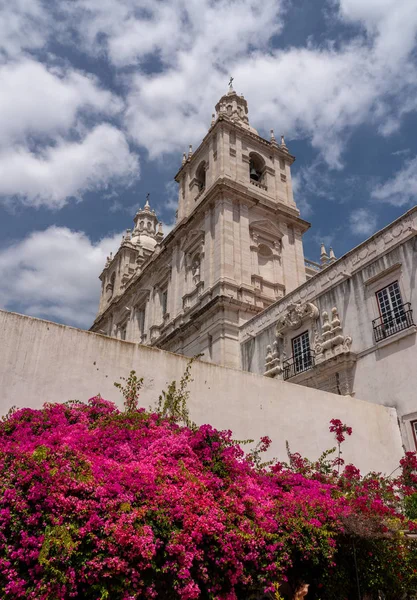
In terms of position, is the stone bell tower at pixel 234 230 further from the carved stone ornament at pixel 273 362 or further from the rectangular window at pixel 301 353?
the rectangular window at pixel 301 353

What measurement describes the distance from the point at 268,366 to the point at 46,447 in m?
12.8

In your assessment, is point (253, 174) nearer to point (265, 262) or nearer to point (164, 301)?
point (265, 262)

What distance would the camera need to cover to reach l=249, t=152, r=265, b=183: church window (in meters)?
27.9

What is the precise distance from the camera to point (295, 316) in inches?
665

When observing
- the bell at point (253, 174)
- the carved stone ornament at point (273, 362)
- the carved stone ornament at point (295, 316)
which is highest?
the bell at point (253, 174)

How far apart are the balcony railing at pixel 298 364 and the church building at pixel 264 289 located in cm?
4

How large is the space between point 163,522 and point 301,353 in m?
11.9

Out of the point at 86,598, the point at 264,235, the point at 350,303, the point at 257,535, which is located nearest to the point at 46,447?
the point at 86,598

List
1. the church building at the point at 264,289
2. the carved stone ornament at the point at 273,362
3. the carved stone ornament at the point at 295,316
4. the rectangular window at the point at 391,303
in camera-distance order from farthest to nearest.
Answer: the carved stone ornament at the point at 273,362, the carved stone ornament at the point at 295,316, the church building at the point at 264,289, the rectangular window at the point at 391,303

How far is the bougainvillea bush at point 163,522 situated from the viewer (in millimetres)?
4688

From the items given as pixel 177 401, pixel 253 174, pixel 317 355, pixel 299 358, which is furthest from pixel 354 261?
pixel 253 174

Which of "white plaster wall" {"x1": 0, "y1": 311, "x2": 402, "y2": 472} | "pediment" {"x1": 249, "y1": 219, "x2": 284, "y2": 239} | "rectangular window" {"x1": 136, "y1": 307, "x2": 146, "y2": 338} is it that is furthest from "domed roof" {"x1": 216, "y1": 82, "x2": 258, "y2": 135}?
"white plaster wall" {"x1": 0, "y1": 311, "x2": 402, "y2": 472}

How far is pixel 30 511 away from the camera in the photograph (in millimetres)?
4941

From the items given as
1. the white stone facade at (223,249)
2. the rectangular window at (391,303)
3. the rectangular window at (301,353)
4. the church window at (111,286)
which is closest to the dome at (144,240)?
the church window at (111,286)
